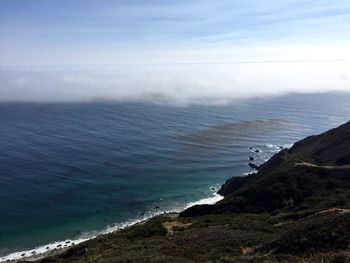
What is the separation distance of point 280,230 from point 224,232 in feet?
17.1

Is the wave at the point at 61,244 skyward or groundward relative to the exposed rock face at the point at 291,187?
groundward

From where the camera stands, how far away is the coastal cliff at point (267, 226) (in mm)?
27953

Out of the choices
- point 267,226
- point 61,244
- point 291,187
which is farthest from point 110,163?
point 267,226

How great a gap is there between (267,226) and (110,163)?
66.7 m

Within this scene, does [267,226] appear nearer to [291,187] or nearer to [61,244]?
[291,187]

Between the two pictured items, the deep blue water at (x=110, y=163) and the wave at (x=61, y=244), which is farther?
the deep blue water at (x=110, y=163)

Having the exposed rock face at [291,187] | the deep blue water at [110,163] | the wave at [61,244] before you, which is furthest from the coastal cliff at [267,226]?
the deep blue water at [110,163]

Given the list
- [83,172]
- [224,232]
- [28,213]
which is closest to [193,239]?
[224,232]

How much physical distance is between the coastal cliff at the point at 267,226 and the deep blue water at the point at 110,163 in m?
14.8

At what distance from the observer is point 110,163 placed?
104312mm

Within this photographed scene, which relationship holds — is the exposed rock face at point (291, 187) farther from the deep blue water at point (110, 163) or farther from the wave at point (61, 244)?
the deep blue water at point (110, 163)

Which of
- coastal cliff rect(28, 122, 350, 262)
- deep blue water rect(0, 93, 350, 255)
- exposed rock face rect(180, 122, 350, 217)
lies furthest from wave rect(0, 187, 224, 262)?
coastal cliff rect(28, 122, 350, 262)

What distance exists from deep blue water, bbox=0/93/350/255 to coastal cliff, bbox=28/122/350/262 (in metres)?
14.8

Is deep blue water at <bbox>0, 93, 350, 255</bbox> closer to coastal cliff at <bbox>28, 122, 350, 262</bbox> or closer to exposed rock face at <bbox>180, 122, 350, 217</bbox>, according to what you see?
coastal cliff at <bbox>28, 122, 350, 262</bbox>
